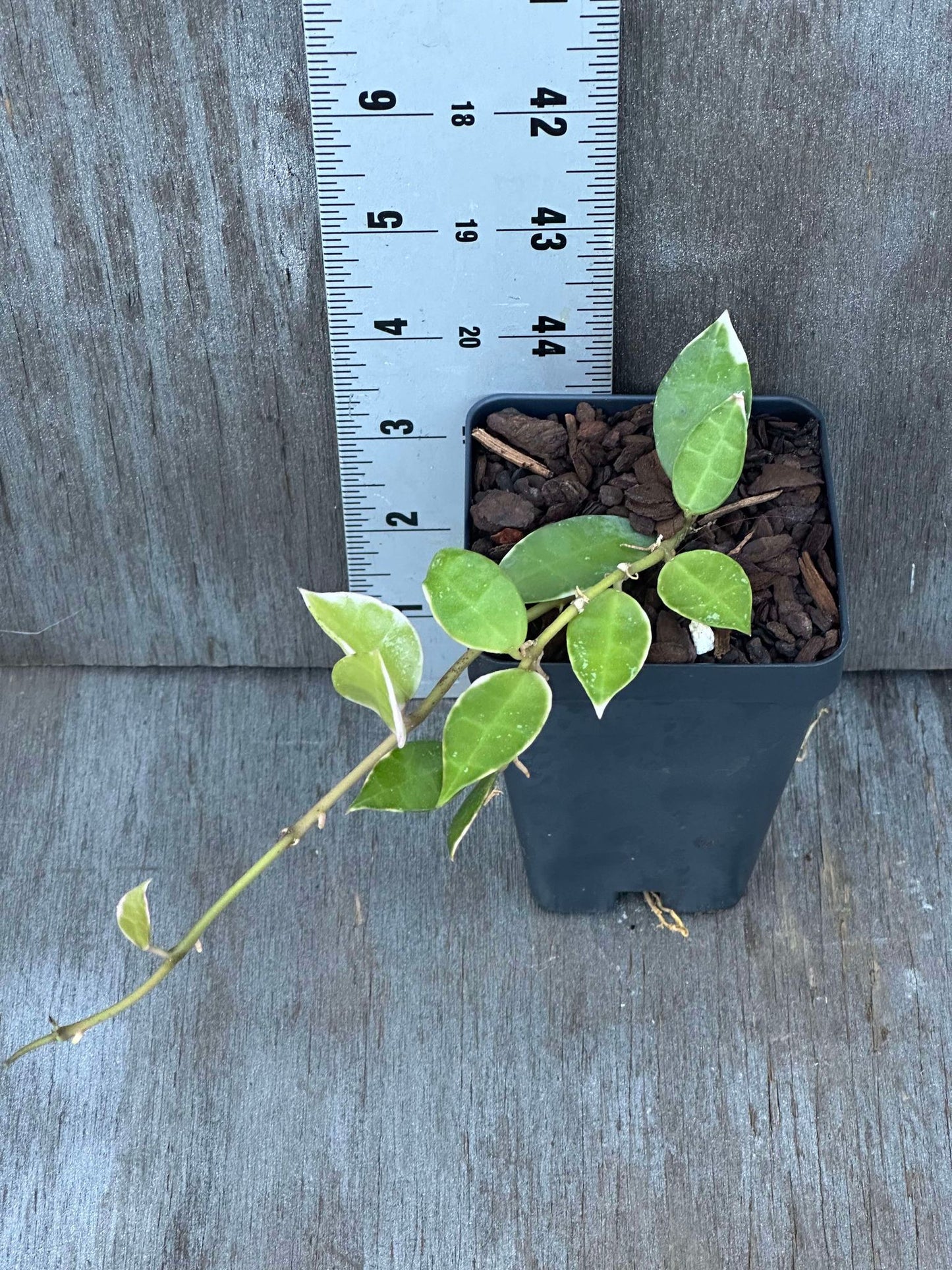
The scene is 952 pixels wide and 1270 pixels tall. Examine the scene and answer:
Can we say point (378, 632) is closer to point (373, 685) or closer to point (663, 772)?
point (373, 685)

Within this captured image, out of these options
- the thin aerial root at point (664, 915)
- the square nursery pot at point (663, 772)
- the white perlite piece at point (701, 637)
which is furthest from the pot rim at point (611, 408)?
the thin aerial root at point (664, 915)

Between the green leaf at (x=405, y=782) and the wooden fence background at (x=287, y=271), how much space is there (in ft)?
1.23

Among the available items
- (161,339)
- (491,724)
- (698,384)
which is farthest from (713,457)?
(161,339)

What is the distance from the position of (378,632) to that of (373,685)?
1.9 inches

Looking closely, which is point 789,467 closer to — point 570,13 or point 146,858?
point 570,13

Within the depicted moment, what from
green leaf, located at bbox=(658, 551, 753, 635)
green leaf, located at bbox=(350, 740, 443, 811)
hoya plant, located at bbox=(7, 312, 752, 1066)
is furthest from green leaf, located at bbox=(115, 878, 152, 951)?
green leaf, located at bbox=(658, 551, 753, 635)

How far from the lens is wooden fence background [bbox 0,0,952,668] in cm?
76

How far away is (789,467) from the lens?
75 centimetres

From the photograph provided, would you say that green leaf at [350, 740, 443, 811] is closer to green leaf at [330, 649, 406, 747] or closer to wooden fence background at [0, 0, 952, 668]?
green leaf at [330, 649, 406, 747]

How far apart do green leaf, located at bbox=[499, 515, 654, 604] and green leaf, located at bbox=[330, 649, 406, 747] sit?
0.11m

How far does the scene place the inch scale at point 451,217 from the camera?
742mm

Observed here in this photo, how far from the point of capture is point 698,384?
0.70 meters

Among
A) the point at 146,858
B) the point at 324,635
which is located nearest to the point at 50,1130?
the point at 146,858

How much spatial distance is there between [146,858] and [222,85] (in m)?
0.61
